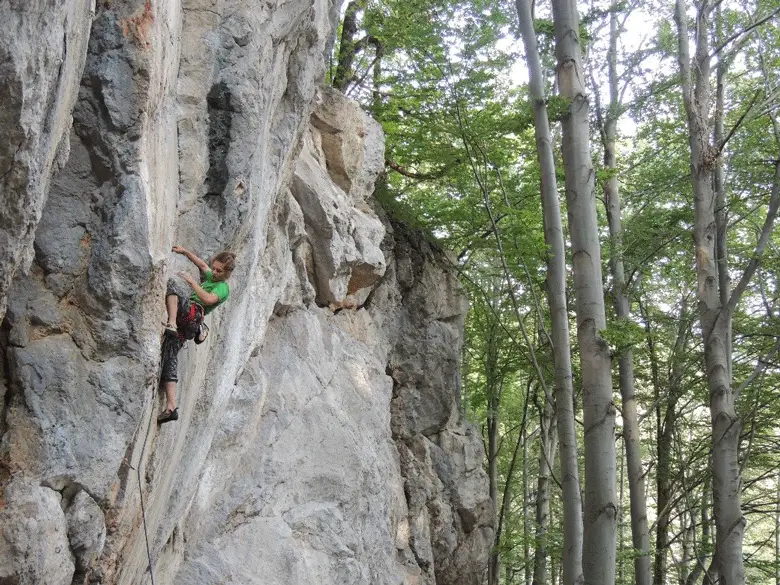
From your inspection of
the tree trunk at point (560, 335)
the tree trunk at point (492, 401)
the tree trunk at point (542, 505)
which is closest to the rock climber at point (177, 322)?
the tree trunk at point (560, 335)

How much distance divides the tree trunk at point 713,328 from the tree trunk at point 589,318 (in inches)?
103

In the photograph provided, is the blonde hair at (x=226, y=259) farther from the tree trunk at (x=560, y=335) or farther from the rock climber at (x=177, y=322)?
the tree trunk at (x=560, y=335)

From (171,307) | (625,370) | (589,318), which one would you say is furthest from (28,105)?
(625,370)

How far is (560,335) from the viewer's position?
27.4ft

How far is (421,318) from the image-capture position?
13984mm

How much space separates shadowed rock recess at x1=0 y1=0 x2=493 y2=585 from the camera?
155 inches

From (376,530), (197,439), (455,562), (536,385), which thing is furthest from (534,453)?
(197,439)

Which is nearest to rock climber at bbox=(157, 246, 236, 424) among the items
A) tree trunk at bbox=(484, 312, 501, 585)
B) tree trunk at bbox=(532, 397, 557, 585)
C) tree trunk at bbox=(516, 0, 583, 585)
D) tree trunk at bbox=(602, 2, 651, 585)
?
tree trunk at bbox=(516, 0, 583, 585)

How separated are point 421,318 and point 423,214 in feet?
7.20

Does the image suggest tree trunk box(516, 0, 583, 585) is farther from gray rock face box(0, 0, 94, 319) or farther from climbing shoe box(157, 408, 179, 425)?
gray rock face box(0, 0, 94, 319)

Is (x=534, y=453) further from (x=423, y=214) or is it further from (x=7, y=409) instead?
(x=7, y=409)

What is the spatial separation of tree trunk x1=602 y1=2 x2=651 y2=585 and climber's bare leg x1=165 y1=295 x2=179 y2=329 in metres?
7.63

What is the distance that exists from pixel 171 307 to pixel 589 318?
→ 410cm

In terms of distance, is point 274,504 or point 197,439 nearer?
point 197,439
